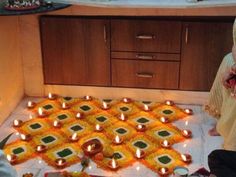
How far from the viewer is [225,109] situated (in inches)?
89.0

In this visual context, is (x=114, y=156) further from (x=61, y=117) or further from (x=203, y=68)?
(x=203, y=68)

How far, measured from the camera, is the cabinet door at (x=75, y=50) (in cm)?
286

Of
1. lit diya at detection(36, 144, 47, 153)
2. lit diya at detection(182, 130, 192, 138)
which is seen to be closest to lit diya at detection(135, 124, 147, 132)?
lit diya at detection(182, 130, 192, 138)

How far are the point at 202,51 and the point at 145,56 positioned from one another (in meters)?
0.39

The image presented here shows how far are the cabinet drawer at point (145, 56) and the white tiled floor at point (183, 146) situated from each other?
0.37 m

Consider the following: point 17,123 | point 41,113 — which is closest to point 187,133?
point 41,113

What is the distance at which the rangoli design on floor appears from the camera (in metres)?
2.34

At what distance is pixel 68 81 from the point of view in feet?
9.98

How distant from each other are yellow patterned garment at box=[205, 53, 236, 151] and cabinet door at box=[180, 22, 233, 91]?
0.31 metres

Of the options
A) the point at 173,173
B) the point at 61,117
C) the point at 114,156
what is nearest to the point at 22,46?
the point at 61,117

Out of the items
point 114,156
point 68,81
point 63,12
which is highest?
point 63,12

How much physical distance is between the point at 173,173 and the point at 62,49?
1268mm

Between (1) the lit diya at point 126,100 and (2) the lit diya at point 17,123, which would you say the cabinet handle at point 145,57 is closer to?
(1) the lit diya at point 126,100

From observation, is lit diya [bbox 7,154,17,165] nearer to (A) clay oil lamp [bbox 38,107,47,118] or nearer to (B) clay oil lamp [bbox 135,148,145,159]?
(A) clay oil lamp [bbox 38,107,47,118]
